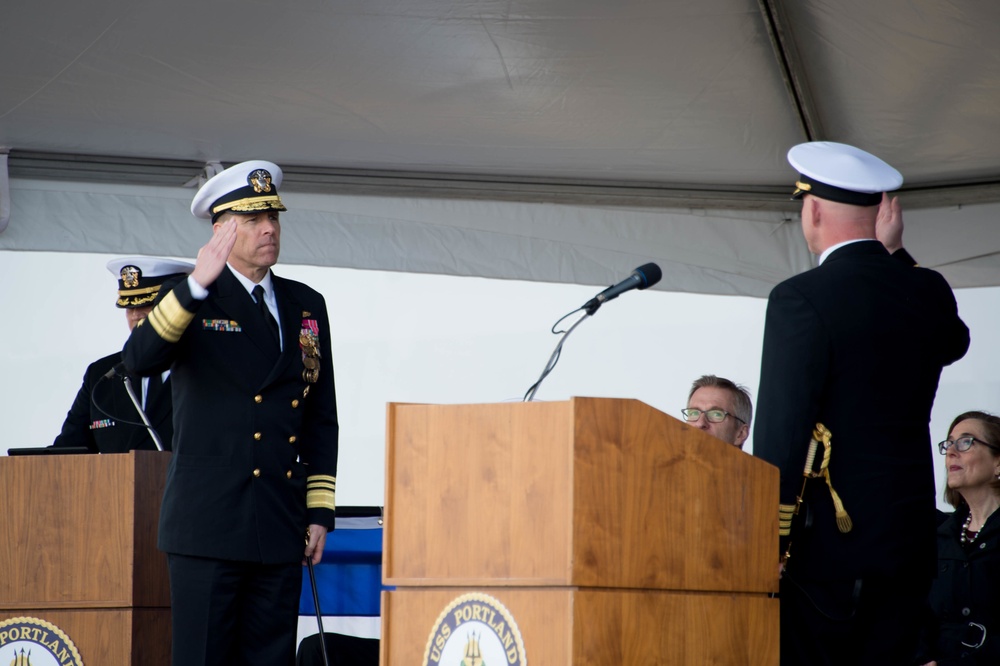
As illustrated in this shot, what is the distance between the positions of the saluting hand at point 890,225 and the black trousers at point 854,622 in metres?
0.85

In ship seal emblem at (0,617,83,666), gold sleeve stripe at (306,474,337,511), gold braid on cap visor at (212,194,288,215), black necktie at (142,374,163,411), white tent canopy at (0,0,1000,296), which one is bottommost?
ship seal emblem at (0,617,83,666)

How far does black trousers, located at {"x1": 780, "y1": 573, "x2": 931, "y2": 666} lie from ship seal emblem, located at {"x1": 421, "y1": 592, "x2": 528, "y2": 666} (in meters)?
0.69

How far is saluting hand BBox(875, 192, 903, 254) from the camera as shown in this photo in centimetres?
306

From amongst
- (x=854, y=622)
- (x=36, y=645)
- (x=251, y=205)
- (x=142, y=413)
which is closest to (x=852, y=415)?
(x=854, y=622)

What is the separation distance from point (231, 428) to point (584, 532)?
4.34 ft

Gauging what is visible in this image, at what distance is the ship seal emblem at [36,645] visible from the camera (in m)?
3.67

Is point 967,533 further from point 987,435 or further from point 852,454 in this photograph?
point 852,454

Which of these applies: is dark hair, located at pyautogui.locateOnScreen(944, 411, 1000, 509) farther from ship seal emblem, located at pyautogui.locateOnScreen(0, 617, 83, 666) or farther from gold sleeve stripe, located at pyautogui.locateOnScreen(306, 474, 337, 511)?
ship seal emblem, located at pyautogui.locateOnScreen(0, 617, 83, 666)

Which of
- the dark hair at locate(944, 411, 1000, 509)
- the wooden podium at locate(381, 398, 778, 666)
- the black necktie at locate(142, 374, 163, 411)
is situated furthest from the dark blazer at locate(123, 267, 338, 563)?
the dark hair at locate(944, 411, 1000, 509)

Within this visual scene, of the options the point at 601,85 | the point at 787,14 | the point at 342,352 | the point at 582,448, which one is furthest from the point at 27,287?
the point at 582,448

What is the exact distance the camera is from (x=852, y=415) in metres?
2.63

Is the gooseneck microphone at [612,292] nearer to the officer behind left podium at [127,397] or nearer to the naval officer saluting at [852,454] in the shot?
the naval officer saluting at [852,454]

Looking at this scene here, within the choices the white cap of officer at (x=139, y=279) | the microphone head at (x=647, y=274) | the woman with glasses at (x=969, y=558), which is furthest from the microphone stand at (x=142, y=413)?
the woman with glasses at (x=969, y=558)

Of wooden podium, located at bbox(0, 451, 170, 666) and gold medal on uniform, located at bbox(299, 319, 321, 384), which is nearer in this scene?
gold medal on uniform, located at bbox(299, 319, 321, 384)
